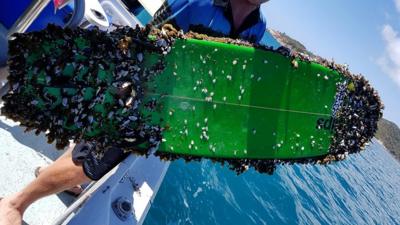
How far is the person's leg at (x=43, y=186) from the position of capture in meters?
3.07

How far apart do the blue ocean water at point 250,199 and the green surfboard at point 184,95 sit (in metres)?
2.93

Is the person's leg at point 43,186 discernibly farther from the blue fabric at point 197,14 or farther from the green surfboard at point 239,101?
the blue fabric at point 197,14

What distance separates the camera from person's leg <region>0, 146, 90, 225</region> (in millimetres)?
3068

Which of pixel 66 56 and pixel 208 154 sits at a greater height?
pixel 66 56

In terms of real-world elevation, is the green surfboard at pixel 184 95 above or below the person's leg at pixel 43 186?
above

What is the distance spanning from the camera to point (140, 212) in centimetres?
414

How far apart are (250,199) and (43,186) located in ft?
28.6

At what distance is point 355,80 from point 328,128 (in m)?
0.82

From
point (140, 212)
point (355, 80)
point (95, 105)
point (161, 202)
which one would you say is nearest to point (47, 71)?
point (95, 105)

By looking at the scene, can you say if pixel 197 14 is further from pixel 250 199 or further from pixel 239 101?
pixel 250 199

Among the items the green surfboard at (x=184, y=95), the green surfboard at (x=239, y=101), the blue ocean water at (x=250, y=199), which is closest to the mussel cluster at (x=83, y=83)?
the green surfboard at (x=184, y=95)

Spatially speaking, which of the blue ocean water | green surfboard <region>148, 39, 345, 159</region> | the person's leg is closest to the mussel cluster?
green surfboard <region>148, 39, 345, 159</region>

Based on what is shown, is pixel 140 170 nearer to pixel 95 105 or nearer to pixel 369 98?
pixel 95 105

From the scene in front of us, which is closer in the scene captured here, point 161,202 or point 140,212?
point 140,212
